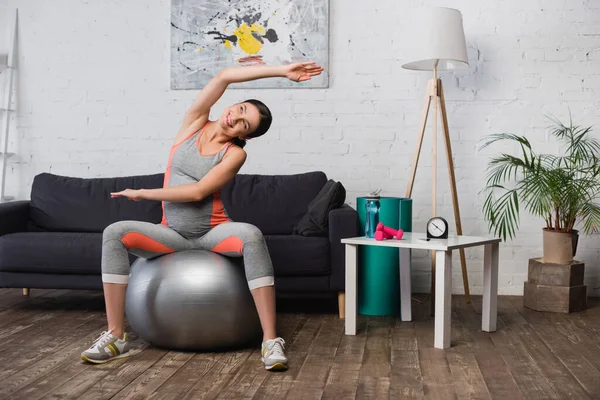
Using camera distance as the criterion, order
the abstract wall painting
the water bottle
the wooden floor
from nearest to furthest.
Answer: the wooden floor, the water bottle, the abstract wall painting

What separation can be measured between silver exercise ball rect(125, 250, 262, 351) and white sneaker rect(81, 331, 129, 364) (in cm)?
12

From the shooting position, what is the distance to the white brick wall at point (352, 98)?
4.75 meters

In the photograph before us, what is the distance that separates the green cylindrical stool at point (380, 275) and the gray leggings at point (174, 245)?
3.43 feet

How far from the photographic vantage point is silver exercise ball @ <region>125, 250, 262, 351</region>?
3080 millimetres

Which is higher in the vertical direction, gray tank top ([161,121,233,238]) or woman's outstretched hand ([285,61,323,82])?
woman's outstretched hand ([285,61,323,82])

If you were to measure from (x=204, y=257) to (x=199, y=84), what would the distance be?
2.13m

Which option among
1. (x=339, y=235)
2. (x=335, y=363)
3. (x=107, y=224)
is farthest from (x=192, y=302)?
(x=107, y=224)

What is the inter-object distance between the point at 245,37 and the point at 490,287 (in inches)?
92.8

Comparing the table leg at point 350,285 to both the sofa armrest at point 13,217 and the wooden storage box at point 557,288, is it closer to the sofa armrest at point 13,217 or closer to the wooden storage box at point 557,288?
the wooden storage box at point 557,288

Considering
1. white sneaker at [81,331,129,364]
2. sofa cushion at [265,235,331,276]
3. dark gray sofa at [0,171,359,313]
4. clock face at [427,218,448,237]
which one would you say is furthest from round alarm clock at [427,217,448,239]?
white sneaker at [81,331,129,364]

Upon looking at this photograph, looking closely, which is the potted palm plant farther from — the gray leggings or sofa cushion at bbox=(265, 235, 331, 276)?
the gray leggings

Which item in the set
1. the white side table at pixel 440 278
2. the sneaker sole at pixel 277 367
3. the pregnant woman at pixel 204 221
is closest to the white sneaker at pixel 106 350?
the pregnant woman at pixel 204 221

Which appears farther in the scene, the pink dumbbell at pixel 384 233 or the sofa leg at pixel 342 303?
A: the sofa leg at pixel 342 303

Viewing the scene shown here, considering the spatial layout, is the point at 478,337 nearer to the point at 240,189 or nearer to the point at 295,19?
the point at 240,189
